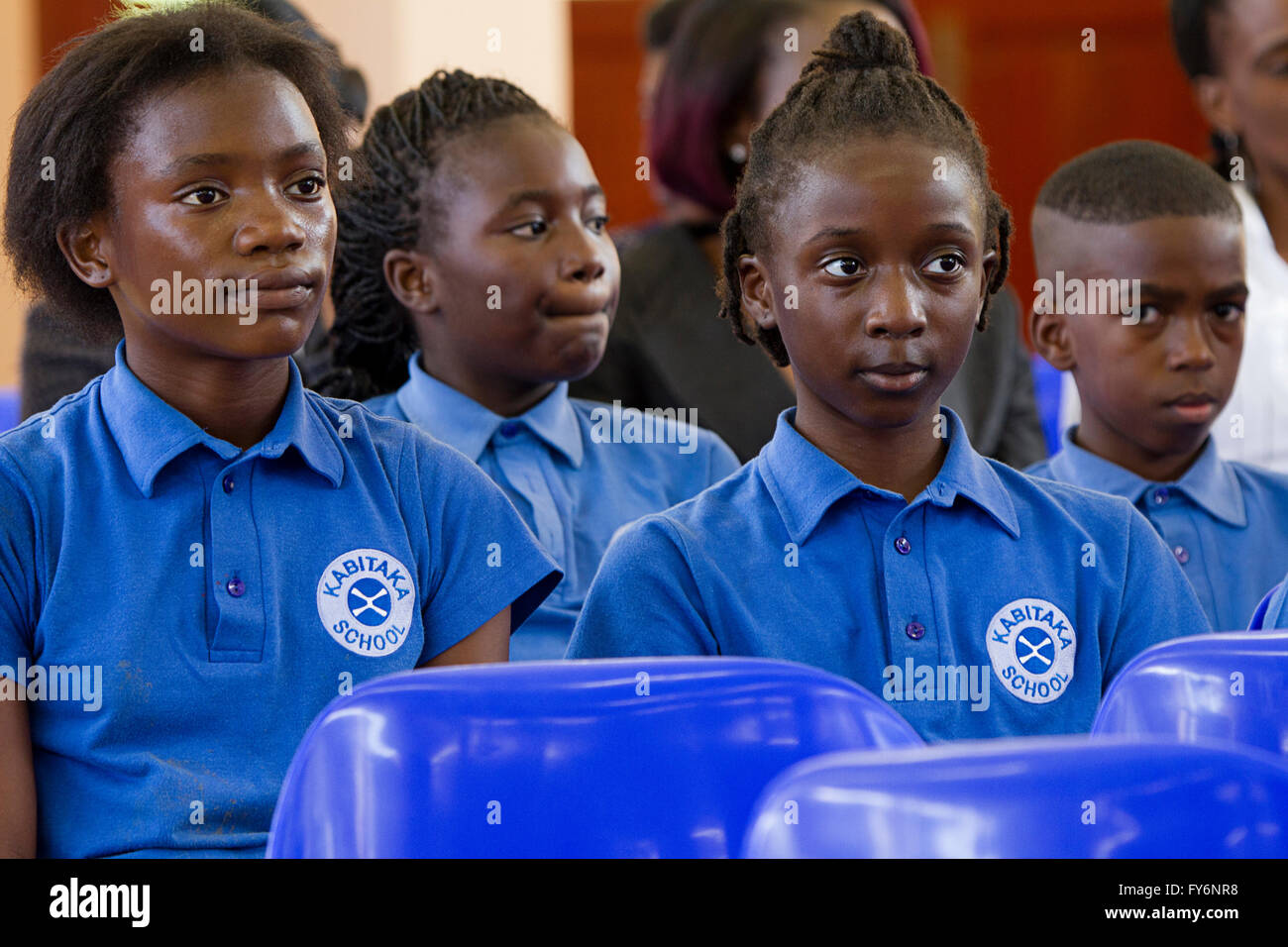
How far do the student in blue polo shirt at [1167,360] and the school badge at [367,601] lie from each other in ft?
2.96

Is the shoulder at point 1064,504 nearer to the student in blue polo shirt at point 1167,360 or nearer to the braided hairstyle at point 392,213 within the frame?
the student in blue polo shirt at point 1167,360

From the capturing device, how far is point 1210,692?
1.13 m

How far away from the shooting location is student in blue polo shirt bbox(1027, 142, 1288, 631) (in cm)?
188

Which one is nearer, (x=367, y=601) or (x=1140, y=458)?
(x=367, y=601)

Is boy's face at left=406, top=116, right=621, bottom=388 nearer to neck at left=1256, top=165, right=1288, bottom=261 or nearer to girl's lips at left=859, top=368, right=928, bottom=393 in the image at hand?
girl's lips at left=859, top=368, right=928, bottom=393

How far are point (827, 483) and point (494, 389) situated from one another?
2.26 ft

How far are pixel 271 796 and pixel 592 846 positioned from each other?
0.40 meters

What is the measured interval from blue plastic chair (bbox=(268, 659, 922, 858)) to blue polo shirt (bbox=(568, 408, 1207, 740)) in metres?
0.37

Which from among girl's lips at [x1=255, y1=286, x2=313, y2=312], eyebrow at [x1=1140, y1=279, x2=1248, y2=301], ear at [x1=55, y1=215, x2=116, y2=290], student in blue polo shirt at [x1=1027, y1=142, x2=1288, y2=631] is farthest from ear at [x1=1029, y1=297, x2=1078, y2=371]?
ear at [x1=55, y1=215, x2=116, y2=290]

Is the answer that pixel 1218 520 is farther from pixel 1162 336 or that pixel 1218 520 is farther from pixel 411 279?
pixel 411 279

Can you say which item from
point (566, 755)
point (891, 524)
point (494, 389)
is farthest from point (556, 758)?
point (494, 389)

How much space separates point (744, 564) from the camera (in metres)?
1.46

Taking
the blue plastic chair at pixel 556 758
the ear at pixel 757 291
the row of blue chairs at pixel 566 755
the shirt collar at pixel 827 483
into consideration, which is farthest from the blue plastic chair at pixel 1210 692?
the ear at pixel 757 291
